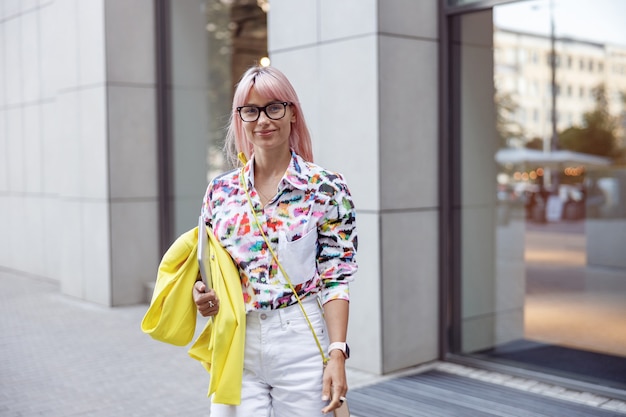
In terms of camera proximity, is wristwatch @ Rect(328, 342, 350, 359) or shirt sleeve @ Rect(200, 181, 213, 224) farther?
shirt sleeve @ Rect(200, 181, 213, 224)

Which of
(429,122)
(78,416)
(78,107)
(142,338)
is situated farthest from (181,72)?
(78,416)

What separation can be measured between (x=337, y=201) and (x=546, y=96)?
473 centimetres

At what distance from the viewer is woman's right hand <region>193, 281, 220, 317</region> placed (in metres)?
2.83

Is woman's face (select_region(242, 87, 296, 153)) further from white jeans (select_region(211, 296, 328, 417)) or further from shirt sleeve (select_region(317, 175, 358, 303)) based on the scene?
white jeans (select_region(211, 296, 328, 417))

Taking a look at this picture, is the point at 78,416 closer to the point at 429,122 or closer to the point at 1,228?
the point at 429,122

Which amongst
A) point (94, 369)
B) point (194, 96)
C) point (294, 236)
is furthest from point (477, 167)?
point (194, 96)

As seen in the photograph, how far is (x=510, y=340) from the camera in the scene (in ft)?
22.9

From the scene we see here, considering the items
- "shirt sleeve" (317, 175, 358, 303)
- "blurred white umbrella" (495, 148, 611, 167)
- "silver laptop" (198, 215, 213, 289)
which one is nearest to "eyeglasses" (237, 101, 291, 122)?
"shirt sleeve" (317, 175, 358, 303)

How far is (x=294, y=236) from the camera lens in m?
2.91

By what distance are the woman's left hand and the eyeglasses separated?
89 cm

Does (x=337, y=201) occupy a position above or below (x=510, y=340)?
above

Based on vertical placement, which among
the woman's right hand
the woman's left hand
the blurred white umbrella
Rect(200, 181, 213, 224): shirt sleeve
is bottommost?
the woman's left hand

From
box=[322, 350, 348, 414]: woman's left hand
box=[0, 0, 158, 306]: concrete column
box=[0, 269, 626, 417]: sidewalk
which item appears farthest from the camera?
box=[0, 0, 158, 306]: concrete column

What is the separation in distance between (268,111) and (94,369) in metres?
5.00
